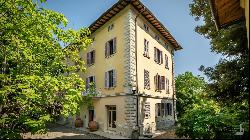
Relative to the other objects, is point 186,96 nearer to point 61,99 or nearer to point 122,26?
point 122,26

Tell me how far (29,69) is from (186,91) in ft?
86.3

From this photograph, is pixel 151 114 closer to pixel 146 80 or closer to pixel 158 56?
pixel 146 80

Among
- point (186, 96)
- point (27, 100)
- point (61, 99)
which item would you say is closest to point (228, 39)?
point (61, 99)

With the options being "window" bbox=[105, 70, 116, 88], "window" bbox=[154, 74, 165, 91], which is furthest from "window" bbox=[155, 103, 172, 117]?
"window" bbox=[105, 70, 116, 88]

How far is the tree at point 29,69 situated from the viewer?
10.2 meters

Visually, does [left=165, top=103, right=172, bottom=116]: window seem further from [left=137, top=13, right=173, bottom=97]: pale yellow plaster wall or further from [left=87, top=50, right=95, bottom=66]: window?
[left=87, top=50, right=95, bottom=66]: window

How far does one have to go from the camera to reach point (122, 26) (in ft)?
67.6

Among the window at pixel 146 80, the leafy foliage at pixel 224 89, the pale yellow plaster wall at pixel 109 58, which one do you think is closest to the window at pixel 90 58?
the pale yellow plaster wall at pixel 109 58

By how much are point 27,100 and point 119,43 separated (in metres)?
11.5

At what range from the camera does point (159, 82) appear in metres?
24.9

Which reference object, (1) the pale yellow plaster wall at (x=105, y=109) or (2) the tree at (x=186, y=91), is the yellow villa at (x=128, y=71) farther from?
(2) the tree at (x=186, y=91)

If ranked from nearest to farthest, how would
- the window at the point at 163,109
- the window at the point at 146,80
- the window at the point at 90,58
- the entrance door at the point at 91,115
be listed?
the window at the point at 146,80 < the window at the point at 163,109 < the entrance door at the point at 91,115 < the window at the point at 90,58

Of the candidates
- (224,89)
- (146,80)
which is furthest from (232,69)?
(146,80)

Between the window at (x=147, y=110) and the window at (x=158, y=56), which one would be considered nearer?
the window at (x=147, y=110)
